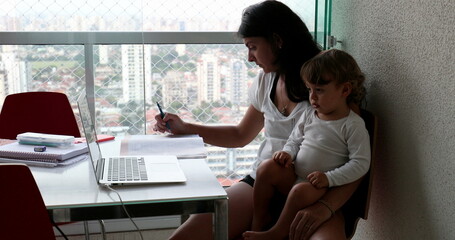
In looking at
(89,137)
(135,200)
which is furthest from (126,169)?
(135,200)

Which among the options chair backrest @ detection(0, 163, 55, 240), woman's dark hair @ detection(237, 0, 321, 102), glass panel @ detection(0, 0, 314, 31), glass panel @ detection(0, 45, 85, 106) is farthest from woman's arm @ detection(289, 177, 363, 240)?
glass panel @ detection(0, 45, 85, 106)

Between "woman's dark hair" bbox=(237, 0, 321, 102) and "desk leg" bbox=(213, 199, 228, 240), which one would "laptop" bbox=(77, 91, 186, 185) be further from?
"woman's dark hair" bbox=(237, 0, 321, 102)

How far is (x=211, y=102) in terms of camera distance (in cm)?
281

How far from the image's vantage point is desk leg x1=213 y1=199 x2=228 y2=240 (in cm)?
139

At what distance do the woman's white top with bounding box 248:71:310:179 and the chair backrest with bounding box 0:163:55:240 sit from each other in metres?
0.86

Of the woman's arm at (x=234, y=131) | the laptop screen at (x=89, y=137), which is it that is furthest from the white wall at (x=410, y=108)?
the laptop screen at (x=89, y=137)

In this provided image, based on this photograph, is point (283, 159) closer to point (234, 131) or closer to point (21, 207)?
point (234, 131)

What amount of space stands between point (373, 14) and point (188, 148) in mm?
735

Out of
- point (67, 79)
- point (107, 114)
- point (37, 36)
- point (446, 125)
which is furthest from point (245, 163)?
point (446, 125)

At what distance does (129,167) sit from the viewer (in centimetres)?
164

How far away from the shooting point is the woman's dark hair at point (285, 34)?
1.90 meters

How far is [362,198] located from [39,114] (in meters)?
1.32

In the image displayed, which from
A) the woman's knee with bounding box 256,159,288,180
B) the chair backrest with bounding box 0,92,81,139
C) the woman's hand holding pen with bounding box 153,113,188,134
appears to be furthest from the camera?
Result: the chair backrest with bounding box 0,92,81,139

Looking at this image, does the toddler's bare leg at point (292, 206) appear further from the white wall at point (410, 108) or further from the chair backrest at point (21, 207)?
the chair backrest at point (21, 207)
